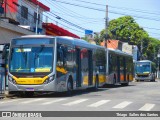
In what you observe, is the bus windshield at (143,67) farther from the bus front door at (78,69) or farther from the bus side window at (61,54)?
the bus side window at (61,54)

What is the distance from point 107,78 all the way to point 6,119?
22.0 m

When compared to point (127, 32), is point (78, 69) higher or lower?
lower

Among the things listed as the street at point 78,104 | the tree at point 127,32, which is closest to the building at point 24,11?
the street at point 78,104

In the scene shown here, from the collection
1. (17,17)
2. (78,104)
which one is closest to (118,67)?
(17,17)

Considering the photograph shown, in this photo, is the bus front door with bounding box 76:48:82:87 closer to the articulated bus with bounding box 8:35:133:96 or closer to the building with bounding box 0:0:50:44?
the articulated bus with bounding box 8:35:133:96

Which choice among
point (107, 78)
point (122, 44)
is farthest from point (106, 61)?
point (122, 44)

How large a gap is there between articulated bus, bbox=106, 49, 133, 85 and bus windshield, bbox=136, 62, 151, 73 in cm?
1945

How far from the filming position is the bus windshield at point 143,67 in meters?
63.3

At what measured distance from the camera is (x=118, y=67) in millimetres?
37625

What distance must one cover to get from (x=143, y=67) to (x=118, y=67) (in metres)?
26.5

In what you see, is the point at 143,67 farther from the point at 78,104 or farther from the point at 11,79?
the point at 78,104

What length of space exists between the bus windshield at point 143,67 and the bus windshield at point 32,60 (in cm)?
4373

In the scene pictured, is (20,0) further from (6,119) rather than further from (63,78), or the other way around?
(6,119)

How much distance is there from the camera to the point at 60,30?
4347 centimetres
